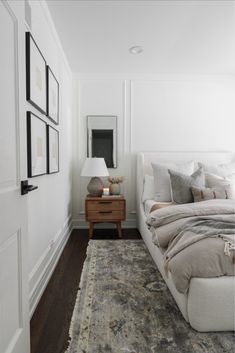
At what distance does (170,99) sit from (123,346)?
352 cm

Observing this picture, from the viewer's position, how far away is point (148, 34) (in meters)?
2.70

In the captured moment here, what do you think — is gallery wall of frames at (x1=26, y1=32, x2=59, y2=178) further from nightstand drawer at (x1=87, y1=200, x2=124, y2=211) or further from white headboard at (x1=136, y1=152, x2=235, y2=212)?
white headboard at (x1=136, y1=152, x2=235, y2=212)

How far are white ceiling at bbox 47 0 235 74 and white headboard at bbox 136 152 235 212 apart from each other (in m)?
1.29

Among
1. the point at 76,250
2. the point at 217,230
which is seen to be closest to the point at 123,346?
the point at 217,230

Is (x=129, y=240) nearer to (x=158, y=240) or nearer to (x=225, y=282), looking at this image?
(x=158, y=240)

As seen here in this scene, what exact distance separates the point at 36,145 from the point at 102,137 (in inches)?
83.7

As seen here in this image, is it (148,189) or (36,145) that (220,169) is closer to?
(148,189)

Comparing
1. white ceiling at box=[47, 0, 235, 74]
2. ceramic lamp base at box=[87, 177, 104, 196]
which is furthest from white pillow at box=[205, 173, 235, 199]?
white ceiling at box=[47, 0, 235, 74]

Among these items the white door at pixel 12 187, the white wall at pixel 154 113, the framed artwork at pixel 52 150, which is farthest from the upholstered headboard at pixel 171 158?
the white door at pixel 12 187

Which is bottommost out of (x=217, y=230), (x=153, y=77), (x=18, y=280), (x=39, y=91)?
(x=18, y=280)

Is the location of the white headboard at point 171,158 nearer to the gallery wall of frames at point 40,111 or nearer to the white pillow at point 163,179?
the white pillow at point 163,179

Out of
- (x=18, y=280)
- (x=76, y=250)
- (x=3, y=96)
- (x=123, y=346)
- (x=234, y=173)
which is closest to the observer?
(x=3, y=96)

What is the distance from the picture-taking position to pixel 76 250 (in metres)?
3.05

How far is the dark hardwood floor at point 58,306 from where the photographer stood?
1.50 m
